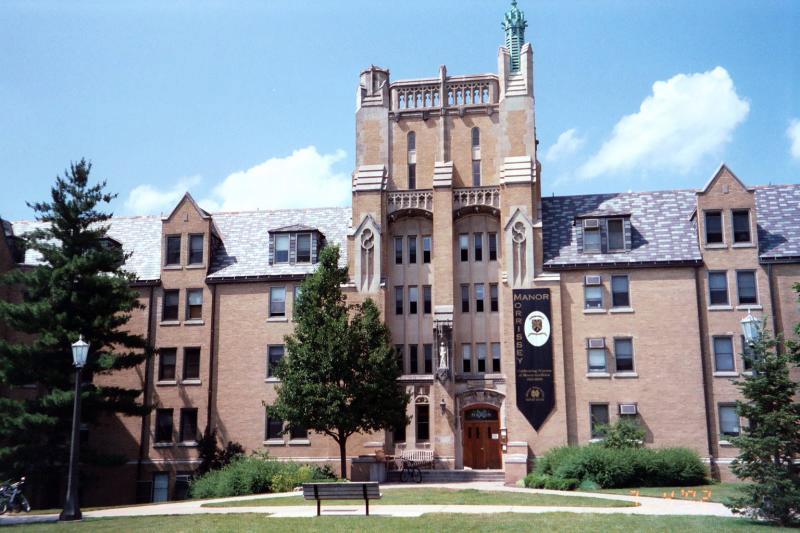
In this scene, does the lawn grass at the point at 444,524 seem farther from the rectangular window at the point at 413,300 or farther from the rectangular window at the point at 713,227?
the rectangular window at the point at 713,227

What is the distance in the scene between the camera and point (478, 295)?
43719 mm

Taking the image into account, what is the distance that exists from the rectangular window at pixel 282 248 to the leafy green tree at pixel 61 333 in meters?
8.98

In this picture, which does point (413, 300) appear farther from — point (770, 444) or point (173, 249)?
point (770, 444)

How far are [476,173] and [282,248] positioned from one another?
11998mm

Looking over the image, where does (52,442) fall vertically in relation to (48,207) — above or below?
below

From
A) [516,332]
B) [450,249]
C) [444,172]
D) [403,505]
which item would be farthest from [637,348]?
[403,505]

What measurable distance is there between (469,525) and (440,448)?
21652mm

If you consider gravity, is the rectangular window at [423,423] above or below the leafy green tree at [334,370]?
below

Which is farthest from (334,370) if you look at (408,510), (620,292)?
(620,292)

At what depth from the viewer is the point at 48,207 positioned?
1518 inches

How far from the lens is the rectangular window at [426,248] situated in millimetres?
44500

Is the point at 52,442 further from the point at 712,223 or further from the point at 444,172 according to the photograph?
the point at 712,223

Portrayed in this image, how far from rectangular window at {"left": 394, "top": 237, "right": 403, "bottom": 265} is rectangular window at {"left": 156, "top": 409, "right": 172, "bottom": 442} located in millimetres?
15225

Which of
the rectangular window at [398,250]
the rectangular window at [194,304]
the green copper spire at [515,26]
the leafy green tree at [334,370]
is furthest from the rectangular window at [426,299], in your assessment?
the green copper spire at [515,26]
